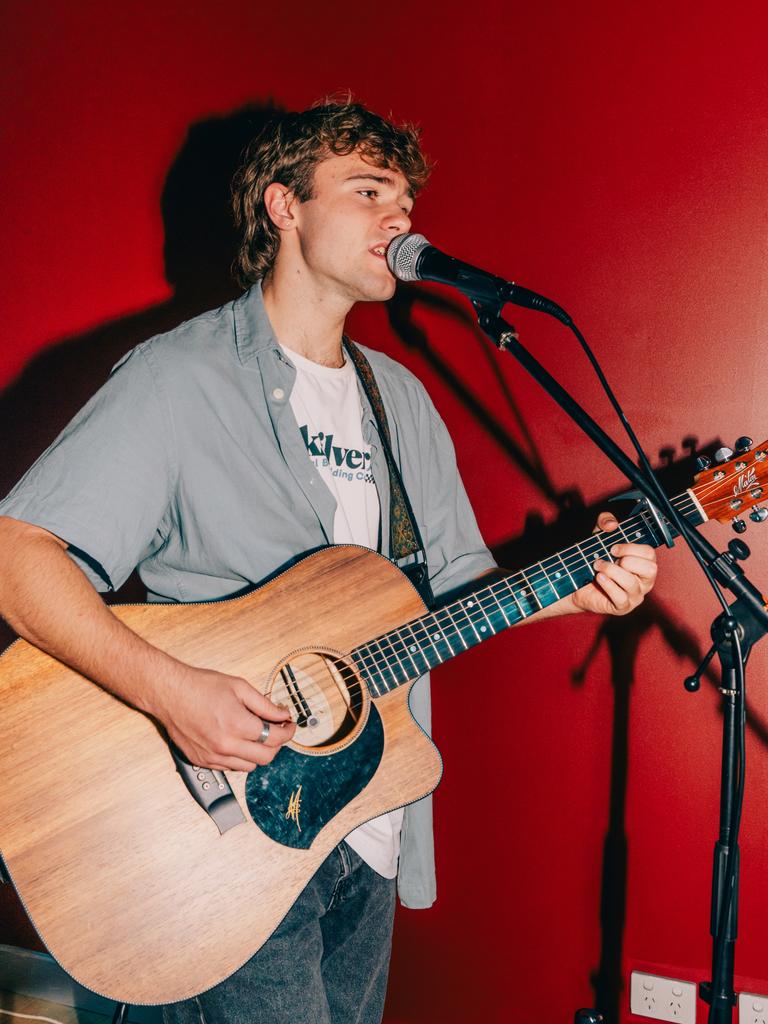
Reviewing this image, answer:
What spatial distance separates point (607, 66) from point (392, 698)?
154 cm

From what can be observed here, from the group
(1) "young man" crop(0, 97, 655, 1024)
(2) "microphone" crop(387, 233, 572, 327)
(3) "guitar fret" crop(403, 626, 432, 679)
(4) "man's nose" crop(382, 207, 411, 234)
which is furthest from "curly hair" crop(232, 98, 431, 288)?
A: (3) "guitar fret" crop(403, 626, 432, 679)

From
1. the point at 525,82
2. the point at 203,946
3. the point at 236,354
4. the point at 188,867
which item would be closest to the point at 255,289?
the point at 236,354

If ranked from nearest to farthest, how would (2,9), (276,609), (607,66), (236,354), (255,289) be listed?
(276,609), (236,354), (255,289), (607,66), (2,9)

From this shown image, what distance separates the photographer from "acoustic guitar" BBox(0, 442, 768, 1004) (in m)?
1.29

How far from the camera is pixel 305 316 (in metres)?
1.77

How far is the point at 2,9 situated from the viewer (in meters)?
2.43

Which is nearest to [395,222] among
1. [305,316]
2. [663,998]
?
[305,316]

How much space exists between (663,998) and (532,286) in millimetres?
1784

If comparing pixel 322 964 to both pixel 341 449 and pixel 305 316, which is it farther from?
pixel 305 316

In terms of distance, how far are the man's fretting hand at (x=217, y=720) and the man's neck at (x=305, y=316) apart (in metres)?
0.77

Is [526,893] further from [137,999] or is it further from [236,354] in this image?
[236,354]

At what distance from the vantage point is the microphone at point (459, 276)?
1227 mm

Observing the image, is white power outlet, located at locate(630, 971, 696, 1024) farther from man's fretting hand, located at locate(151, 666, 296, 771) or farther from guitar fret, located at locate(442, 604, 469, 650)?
man's fretting hand, located at locate(151, 666, 296, 771)

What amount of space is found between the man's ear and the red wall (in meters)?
0.46
